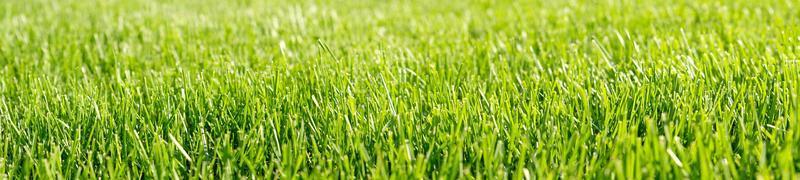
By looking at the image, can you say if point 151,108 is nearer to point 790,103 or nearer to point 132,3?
point 790,103

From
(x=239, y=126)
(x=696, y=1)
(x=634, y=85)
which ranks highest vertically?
(x=696, y=1)

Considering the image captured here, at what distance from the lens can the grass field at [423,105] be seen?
67.5 inches

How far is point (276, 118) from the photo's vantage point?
199 centimetres

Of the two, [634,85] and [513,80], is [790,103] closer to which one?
[634,85]

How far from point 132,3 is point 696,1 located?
3.36 metres

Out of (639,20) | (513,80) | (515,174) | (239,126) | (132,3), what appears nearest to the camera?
(515,174)

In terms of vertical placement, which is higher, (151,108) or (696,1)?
(696,1)

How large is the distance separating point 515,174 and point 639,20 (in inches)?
93.1

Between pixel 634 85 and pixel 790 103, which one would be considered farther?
pixel 634 85

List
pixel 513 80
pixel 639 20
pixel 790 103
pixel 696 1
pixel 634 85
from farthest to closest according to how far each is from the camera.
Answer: pixel 696 1, pixel 639 20, pixel 513 80, pixel 634 85, pixel 790 103

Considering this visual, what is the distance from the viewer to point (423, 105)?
224 centimetres

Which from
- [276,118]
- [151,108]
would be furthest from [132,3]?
[276,118]

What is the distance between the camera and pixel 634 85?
7.54ft

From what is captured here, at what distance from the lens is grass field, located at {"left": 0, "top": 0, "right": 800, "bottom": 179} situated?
67.5 inches
